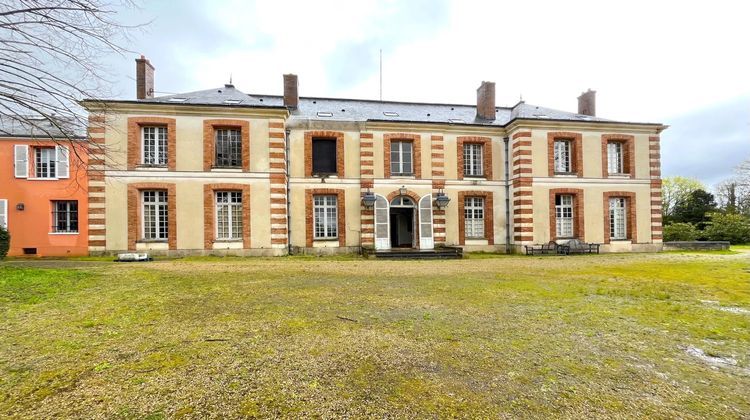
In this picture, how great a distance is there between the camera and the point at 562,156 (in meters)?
16.6

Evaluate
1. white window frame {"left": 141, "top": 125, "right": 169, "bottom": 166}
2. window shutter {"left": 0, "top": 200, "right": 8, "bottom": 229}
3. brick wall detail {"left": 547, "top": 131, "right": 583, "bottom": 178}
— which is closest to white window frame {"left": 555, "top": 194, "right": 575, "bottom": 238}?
brick wall detail {"left": 547, "top": 131, "right": 583, "bottom": 178}

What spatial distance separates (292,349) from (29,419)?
6.01 feet

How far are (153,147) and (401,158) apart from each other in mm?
10501

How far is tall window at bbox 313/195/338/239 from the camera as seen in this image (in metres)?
15.4

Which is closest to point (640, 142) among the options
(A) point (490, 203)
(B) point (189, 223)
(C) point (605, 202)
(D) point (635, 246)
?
(C) point (605, 202)

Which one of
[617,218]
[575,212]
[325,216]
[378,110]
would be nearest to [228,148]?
[325,216]

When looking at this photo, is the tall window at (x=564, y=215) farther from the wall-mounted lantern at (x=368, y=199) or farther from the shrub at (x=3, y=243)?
the shrub at (x=3, y=243)

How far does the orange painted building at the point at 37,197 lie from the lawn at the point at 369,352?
12.2 m

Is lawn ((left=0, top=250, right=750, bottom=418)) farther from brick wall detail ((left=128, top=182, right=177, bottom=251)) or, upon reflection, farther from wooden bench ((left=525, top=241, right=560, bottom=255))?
wooden bench ((left=525, top=241, right=560, bottom=255))

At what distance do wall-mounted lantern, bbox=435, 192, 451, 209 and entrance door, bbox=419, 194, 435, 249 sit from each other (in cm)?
36

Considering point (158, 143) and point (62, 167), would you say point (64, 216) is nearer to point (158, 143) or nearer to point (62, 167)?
point (62, 167)

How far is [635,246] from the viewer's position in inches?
652

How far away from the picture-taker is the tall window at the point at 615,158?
1697 centimetres

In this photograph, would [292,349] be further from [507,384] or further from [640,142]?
[640,142]
